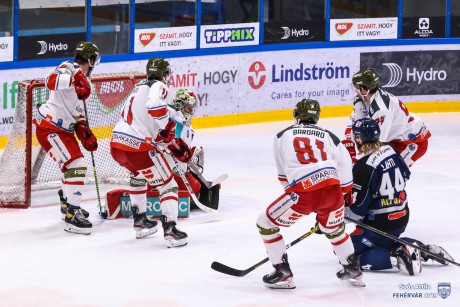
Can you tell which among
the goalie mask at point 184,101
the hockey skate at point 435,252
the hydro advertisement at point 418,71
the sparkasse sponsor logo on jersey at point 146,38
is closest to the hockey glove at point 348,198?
the hockey skate at point 435,252

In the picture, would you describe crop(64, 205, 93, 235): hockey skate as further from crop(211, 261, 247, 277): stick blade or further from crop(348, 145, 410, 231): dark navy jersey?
crop(348, 145, 410, 231): dark navy jersey

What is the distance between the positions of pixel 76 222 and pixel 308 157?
2.33 meters

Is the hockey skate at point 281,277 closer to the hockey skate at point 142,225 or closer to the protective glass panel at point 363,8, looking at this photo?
the hockey skate at point 142,225

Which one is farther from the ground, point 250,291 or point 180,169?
point 180,169

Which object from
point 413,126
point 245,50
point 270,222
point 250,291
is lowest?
point 250,291

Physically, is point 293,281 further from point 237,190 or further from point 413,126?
point 237,190

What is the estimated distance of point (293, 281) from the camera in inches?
272

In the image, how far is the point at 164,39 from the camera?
12.6 m

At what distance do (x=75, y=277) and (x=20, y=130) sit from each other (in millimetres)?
2455

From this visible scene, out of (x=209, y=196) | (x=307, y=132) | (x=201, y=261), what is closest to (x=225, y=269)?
(x=201, y=261)

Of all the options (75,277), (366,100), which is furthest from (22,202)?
(366,100)

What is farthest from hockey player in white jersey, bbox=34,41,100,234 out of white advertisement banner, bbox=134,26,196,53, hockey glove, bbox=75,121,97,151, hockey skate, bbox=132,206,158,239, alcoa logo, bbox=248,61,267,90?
alcoa logo, bbox=248,61,267,90

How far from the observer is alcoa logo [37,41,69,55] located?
455 inches

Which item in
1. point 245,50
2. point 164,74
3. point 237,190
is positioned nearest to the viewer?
point 164,74
